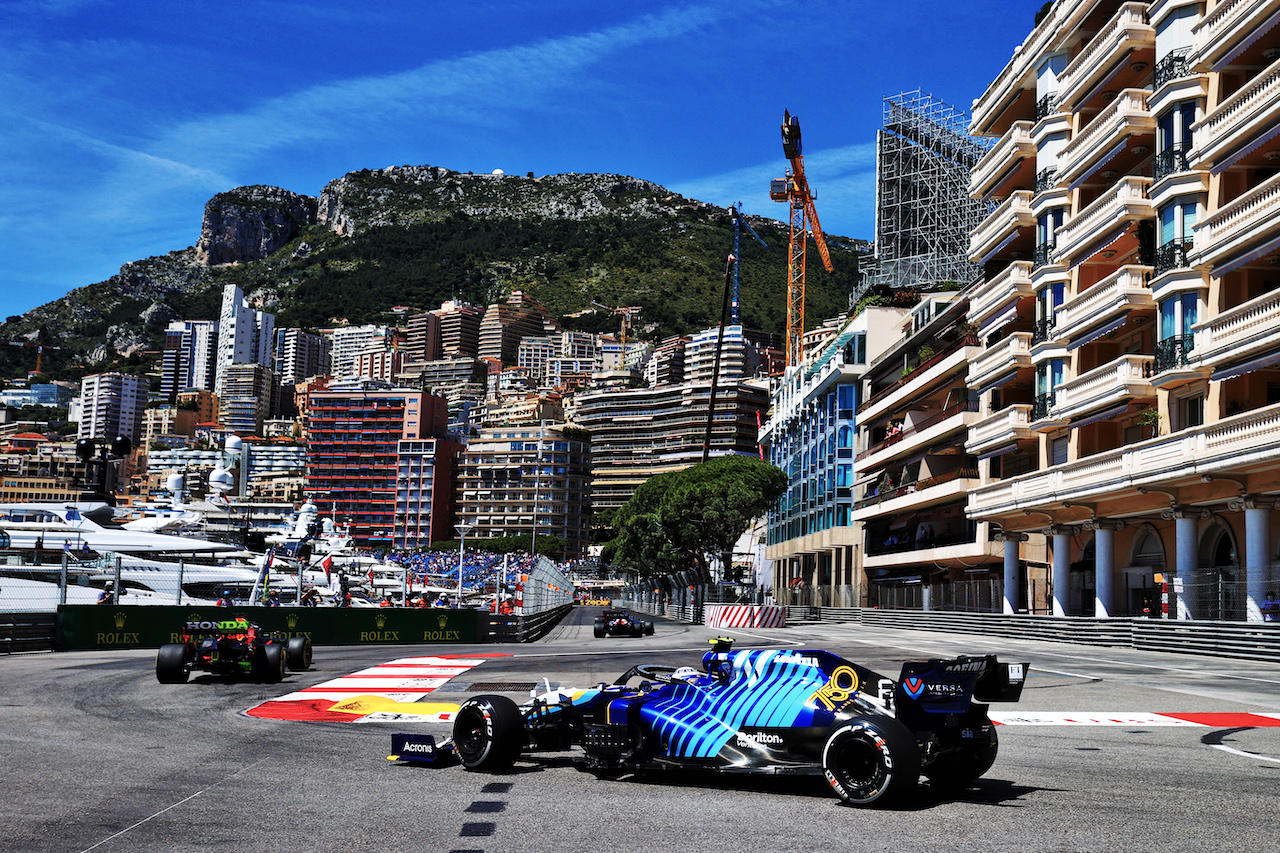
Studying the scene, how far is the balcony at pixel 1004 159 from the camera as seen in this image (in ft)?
167

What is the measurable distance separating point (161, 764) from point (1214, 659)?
2654 centimetres

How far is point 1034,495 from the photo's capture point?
4541 cm

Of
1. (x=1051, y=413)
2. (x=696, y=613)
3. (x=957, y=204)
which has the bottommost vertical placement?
(x=696, y=613)

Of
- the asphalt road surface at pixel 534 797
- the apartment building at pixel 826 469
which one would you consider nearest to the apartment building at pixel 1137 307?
the asphalt road surface at pixel 534 797

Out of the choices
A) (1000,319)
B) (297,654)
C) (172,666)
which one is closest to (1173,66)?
(1000,319)

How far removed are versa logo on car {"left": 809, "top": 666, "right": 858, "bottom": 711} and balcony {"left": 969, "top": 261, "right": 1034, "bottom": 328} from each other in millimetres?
42744

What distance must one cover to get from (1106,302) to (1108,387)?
3.14 meters

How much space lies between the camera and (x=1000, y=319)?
52250 mm

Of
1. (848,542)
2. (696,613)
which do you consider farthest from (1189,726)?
(848,542)

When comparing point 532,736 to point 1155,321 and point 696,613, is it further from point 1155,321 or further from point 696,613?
point 696,613

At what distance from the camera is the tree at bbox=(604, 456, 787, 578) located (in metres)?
82.6

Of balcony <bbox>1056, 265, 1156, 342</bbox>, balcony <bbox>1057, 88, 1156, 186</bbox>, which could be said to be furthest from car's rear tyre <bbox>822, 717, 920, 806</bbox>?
balcony <bbox>1057, 88, 1156, 186</bbox>

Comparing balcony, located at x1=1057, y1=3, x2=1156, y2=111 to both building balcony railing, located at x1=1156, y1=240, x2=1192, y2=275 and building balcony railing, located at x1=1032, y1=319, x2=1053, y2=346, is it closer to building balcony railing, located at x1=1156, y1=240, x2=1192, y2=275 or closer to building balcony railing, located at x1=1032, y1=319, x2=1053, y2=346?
building balcony railing, located at x1=1156, y1=240, x2=1192, y2=275

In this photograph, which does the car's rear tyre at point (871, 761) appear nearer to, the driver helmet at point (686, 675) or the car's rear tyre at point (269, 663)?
the driver helmet at point (686, 675)
